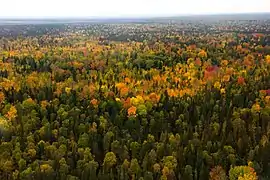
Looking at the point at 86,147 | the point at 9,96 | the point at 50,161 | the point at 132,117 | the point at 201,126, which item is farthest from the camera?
the point at 9,96

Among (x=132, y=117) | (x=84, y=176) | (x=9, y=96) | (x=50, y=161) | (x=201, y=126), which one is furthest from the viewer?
(x=9, y=96)

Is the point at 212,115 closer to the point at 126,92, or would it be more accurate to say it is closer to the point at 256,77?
the point at 126,92

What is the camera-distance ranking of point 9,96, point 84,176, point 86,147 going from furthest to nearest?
point 9,96 → point 86,147 → point 84,176

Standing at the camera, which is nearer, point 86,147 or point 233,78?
point 86,147

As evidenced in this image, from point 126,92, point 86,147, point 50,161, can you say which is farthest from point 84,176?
point 126,92

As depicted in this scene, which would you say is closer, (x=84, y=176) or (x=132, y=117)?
(x=84, y=176)

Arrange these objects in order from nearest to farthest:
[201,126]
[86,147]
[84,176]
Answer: [84,176]
[86,147]
[201,126]

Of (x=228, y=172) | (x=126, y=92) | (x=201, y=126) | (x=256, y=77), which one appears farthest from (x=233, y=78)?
(x=228, y=172)

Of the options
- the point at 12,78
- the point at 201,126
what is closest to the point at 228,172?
the point at 201,126

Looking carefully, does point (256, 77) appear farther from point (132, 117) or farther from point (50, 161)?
point (50, 161)
